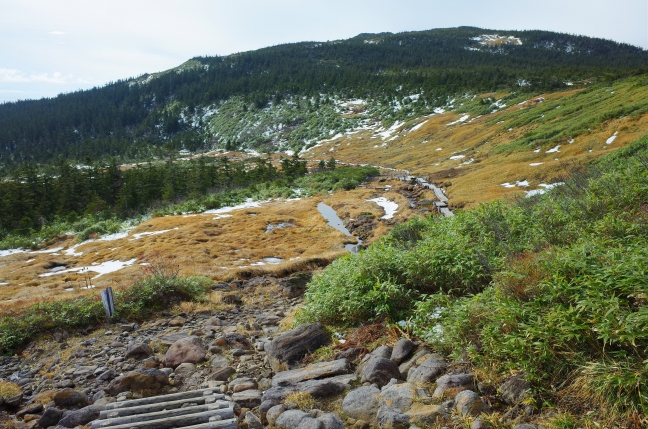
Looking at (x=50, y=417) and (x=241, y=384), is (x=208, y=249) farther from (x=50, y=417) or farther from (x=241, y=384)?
(x=241, y=384)

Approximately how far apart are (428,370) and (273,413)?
259cm

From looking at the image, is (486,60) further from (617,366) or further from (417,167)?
(617,366)

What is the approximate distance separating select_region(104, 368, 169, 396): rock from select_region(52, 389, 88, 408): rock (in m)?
0.43

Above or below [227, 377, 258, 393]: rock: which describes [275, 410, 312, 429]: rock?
above

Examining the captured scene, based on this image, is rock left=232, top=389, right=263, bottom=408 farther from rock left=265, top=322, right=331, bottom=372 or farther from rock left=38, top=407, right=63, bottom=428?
rock left=38, top=407, right=63, bottom=428

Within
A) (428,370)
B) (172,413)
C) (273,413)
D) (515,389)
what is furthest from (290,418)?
(515,389)

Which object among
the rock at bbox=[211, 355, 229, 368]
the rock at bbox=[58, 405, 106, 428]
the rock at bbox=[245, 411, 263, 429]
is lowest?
the rock at bbox=[211, 355, 229, 368]

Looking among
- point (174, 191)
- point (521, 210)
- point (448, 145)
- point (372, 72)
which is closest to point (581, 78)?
point (448, 145)

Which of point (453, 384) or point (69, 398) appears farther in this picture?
point (69, 398)

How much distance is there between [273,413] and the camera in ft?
19.5

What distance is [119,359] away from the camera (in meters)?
9.55

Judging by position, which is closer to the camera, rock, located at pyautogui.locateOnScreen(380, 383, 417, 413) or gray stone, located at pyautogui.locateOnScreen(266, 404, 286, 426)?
rock, located at pyautogui.locateOnScreen(380, 383, 417, 413)

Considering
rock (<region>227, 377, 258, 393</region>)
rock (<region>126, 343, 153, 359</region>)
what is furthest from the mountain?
rock (<region>227, 377, 258, 393</region>)

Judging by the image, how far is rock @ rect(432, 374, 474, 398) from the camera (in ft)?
17.2
